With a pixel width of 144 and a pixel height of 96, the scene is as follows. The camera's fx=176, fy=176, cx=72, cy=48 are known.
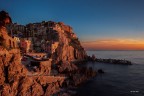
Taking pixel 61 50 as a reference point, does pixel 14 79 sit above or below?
below

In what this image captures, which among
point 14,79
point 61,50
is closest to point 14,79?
point 14,79

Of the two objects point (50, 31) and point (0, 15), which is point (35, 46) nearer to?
point (50, 31)

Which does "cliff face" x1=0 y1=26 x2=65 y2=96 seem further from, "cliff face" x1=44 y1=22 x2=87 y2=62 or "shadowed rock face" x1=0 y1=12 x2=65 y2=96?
"cliff face" x1=44 y1=22 x2=87 y2=62

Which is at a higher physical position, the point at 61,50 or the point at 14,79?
the point at 61,50

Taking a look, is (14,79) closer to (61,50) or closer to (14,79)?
(14,79)

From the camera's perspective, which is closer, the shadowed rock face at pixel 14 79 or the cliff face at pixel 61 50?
the shadowed rock face at pixel 14 79

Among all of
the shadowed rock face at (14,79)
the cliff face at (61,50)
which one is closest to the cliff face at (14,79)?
the shadowed rock face at (14,79)

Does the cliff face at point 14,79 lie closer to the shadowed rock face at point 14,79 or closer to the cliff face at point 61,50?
the shadowed rock face at point 14,79

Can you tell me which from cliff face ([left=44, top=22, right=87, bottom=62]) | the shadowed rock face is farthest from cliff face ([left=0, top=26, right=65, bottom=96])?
cliff face ([left=44, top=22, right=87, bottom=62])

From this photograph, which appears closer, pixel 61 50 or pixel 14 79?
pixel 14 79

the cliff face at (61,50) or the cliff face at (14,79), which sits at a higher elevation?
the cliff face at (61,50)

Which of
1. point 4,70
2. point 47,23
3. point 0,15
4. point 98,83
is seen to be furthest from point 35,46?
point 4,70

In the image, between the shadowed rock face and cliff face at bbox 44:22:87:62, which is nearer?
the shadowed rock face

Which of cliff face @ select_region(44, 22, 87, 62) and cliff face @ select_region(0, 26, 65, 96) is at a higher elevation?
cliff face @ select_region(44, 22, 87, 62)
